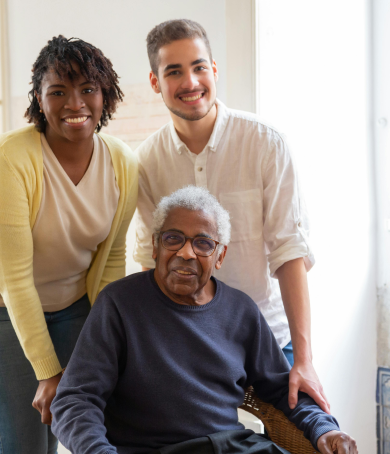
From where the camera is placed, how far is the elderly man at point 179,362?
146 cm

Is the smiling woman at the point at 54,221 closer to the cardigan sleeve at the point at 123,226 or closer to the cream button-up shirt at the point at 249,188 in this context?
the cardigan sleeve at the point at 123,226

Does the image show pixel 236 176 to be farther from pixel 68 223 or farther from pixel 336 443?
pixel 336 443

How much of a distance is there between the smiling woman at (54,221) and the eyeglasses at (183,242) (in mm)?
276

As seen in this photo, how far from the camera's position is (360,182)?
288cm

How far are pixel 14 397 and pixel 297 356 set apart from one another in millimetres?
968

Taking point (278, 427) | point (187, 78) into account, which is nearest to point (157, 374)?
point (278, 427)

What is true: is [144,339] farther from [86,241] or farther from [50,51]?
[50,51]

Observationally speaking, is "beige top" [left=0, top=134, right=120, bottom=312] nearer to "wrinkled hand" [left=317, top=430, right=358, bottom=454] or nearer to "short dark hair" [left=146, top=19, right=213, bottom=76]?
"short dark hair" [left=146, top=19, right=213, bottom=76]

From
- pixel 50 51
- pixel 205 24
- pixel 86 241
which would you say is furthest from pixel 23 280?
pixel 205 24

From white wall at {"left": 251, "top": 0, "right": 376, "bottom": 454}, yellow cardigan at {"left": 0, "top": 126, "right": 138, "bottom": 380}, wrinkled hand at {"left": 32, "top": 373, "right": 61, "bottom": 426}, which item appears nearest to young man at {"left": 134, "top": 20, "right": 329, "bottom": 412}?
yellow cardigan at {"left": 0, "top": 126, "right": 138, "bottom": 380}

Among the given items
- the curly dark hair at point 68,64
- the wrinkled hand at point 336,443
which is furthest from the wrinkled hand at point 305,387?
the curly dark hair at point 68,64

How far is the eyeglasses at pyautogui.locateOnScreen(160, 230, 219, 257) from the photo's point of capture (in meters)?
1.63

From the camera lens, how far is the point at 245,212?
6.18 ft

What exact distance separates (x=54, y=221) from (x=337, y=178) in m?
1.76
